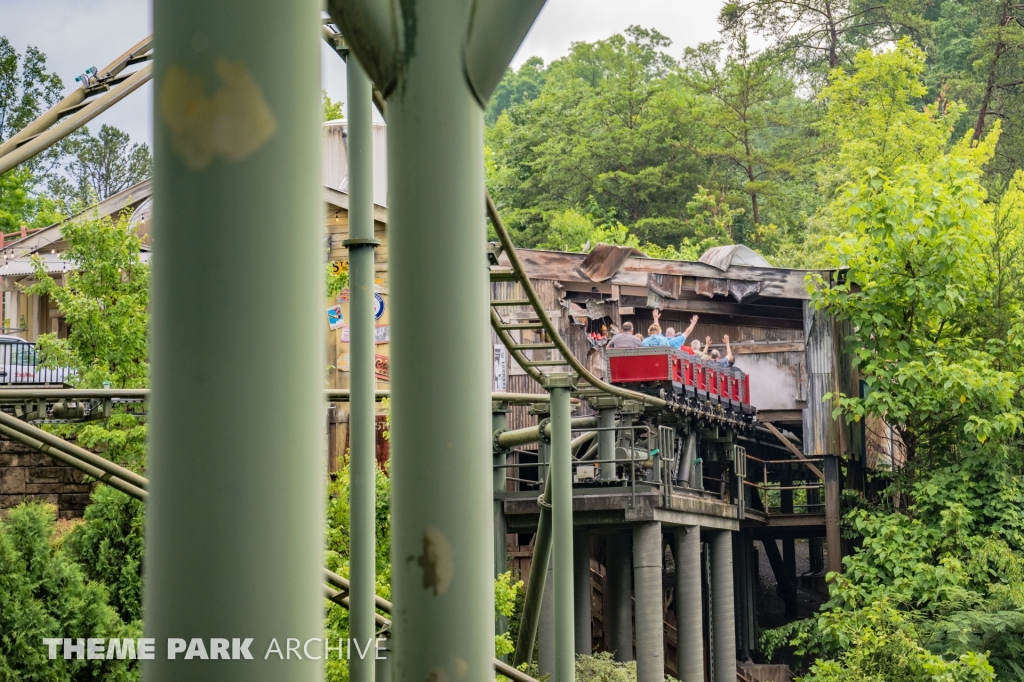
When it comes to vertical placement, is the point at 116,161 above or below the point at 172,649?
above

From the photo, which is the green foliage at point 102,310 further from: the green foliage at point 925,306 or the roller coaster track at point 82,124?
the green foliage at point 925,306

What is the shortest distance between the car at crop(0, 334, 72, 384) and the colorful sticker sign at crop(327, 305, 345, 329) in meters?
4.80

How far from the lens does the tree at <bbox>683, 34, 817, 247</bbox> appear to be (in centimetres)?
4544

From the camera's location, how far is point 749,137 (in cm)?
4816

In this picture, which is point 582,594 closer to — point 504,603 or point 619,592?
point 619,592

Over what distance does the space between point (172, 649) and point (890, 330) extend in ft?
77.9

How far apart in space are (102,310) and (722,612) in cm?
1111

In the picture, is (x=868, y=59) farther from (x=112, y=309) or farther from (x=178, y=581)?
(x=178, y=581)

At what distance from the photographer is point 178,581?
1.44 metres

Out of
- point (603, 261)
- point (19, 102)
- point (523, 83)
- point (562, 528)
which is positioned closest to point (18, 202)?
point (19, 102)

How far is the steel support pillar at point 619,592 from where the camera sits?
20.5m

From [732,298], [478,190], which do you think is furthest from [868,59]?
[478,190]

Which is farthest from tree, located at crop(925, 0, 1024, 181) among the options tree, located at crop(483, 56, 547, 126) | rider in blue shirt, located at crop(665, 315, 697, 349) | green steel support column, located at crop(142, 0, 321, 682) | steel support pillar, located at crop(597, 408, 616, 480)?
green steel support column, located at crop(142, 0, 321, 682)

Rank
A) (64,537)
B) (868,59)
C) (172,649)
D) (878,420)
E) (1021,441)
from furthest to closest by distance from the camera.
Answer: (868,59)
(878,420)
(1021,441)
(64,537)
(172,649)
